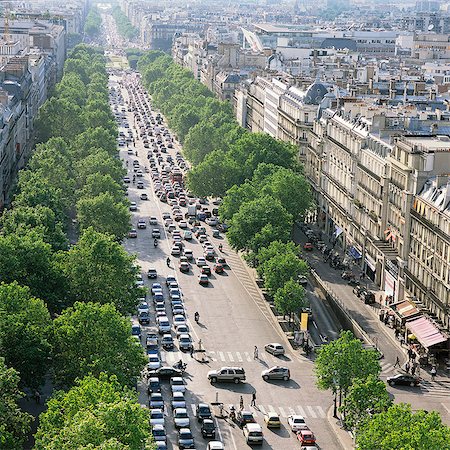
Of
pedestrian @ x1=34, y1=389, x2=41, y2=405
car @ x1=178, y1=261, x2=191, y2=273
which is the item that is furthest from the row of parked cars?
pedestrian @ x1=34, y1=389, x2=41, y2=405

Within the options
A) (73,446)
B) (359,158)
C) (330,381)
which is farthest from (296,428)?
(359,158)

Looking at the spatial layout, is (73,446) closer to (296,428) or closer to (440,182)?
(296,428)

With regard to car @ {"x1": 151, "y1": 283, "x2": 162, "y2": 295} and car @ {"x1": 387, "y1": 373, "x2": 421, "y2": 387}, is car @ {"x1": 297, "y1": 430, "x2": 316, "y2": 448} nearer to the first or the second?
car @ {"x1": 387, "y1": 373, "x2": 421, "y2": 387}

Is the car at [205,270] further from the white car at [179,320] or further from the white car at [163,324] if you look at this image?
the white car at [163,324]

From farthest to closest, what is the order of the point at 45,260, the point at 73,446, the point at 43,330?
the point at 45,260 < the point at 43,330 < the point at 73,446

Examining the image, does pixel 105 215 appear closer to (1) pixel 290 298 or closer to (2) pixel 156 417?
(1) pixel 290 298

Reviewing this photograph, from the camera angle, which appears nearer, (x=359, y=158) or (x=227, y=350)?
(x=227, y=350)

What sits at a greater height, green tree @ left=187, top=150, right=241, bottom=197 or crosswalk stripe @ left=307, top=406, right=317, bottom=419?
green tree @ left=187, top=150, right=241, bottom=197

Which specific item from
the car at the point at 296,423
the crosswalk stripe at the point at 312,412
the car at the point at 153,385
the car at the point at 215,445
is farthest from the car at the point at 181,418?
the crosswalk stripe at the point at 312,412
